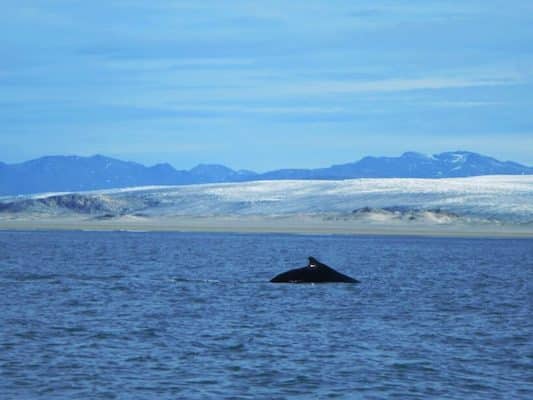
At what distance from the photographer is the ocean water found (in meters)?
17.5

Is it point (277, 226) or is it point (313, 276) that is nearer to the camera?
point (313, 276)

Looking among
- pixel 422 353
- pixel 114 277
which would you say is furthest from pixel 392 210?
pixel 422 353

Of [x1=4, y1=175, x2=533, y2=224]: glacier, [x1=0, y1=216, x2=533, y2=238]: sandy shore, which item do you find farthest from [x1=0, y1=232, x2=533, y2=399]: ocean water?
[x1=4, y1=175, x2=533, y2=224]: glacier

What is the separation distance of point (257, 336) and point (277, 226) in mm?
105431

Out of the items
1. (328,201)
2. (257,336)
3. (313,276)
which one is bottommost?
(257,336)

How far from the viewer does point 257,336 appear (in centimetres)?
2283

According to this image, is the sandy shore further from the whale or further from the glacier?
the whale

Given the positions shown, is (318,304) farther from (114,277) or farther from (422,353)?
(114,277)

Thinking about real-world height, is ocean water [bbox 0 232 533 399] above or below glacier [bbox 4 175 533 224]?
below

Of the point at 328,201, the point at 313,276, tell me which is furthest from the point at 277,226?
the point at 313,276

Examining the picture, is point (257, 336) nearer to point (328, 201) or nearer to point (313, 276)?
point (313, 276)

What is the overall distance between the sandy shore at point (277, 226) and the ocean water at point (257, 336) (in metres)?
67.0

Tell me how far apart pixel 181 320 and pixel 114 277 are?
47.6 feet

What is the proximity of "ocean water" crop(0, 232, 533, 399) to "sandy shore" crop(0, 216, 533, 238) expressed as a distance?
6701 centimetres
